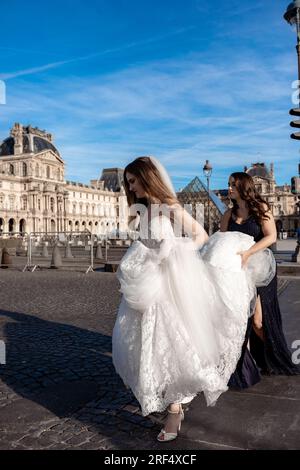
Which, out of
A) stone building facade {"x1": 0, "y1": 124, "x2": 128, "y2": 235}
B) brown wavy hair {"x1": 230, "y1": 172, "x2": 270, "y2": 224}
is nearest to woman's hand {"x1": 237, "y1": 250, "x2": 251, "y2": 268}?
brown wavy hair {"x1": 230, "y1": 172, "x2": 270, "y2": 224}

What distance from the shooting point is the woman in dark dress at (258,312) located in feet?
12.0

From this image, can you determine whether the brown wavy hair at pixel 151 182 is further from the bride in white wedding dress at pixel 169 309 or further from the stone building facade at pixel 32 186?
the stone building facade at pixel 32 186

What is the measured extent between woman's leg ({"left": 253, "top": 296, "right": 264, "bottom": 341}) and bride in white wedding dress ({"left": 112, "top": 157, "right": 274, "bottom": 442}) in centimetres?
82

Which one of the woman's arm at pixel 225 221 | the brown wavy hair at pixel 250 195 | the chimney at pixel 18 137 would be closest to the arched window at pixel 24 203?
the chimney at pixel 18 137

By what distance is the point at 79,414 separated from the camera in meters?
3.20

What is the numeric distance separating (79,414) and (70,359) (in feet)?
4.87

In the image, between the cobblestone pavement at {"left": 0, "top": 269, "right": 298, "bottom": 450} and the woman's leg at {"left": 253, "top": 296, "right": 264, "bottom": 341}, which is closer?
the cobblestone pavement at {"left": 0, "top": 269, "right": 298, "bottom": 450}

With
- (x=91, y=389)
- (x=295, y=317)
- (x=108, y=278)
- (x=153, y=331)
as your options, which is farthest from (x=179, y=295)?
(x=108, y=278)

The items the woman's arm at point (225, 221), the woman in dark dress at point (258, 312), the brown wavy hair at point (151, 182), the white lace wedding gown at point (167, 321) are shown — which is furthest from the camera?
the woman's arm at point (225, 221)

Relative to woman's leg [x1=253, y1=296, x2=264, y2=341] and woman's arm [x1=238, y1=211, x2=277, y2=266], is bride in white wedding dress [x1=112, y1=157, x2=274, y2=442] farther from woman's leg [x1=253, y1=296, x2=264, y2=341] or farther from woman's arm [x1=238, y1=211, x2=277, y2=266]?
woman's leg [x1=253, y1=296, x2=264, y2=341]

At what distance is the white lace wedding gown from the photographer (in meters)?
2.74

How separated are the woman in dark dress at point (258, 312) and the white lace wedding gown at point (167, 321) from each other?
0.80 metres

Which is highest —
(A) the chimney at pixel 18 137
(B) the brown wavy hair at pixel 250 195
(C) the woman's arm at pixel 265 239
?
(A) the chimney at pixel 18 137
